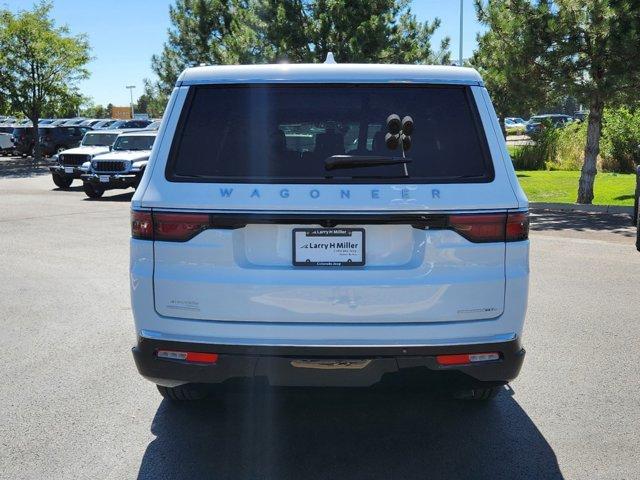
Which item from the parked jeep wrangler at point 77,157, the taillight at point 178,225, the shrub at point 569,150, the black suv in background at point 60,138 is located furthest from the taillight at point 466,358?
the black suv in background at point 60,138

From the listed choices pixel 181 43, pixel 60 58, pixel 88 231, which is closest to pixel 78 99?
pixel 60 58

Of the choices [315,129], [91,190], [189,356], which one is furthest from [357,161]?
[91,190]

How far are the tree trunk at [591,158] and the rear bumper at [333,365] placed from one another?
13.3m

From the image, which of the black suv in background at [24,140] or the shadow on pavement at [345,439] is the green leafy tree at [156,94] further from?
the shadow on pavement at [345,439]

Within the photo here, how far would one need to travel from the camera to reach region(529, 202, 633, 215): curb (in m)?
14.8

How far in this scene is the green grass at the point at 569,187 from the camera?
16.6 m

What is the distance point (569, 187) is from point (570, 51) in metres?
4.67

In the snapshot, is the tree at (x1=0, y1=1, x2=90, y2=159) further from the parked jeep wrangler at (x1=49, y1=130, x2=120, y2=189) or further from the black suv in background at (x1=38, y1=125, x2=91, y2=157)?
the parked jeep wrangler at (x1=49, y1=130, x2=120, y2=189)

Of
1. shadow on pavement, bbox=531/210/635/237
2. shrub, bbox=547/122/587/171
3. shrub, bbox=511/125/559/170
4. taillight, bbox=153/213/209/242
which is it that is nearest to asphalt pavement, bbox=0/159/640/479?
taillight, bbox=153/213/209/242

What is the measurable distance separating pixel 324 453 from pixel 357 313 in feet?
2.93

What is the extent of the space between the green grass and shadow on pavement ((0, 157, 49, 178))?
64.1 ft

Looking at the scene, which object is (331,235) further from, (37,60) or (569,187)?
(37,60)

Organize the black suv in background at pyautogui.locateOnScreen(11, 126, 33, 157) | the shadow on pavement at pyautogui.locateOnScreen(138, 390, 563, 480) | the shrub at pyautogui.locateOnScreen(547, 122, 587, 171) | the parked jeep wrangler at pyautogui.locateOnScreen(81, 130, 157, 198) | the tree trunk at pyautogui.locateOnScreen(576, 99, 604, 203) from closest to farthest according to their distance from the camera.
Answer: the shadow on pavement at pyautogui.locateOnScreen(138, 390, 563, 480) → the tree trunk at pyautogui.locateOnScreen(576, 99, 604, 203) → the parked jeep wrangler at pyautogui.locateOnScreen(81, 130, 157, 198) → the shrub at pyautogui.locateOnScreen(547, 122, 587, 171) → the black suv in background at pyautogui.locateOnScreen(11, 126, 33, 157)

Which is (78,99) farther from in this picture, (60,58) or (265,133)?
(265,133)
